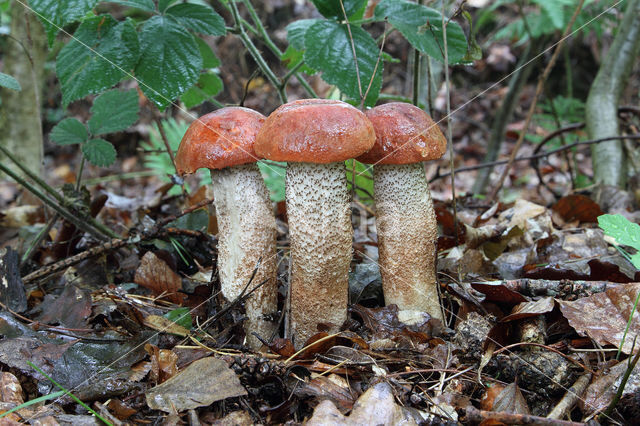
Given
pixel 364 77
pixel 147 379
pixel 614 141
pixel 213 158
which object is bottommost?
pixel 147 379

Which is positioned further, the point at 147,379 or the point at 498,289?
the point at 498,289

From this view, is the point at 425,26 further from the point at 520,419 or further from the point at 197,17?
the point at 520,419

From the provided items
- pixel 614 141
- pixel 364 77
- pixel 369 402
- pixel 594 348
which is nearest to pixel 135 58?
pixel 364 77

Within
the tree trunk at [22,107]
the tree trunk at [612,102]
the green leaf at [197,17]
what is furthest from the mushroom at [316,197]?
the tree trunk at [22,107]

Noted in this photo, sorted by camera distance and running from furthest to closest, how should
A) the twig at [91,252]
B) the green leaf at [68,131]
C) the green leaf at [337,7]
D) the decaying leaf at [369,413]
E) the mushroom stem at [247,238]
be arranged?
the green leaf at [68,131], the twig at [91,252], the green leaf at [337,7], the mushroom stem at [247,238], the decaying leaf at [369,413]

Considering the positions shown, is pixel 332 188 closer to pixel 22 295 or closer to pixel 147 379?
pixel 147 379

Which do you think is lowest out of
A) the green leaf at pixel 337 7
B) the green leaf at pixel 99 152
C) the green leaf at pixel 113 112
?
the green leaf at pixel 99 152

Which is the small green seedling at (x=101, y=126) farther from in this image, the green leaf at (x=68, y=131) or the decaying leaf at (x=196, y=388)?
the decaying leaf at (x=196, y=388)
